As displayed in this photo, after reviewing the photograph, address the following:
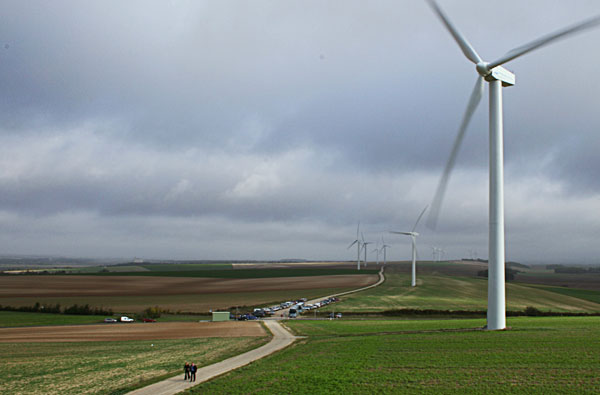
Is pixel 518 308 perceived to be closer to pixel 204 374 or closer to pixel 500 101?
pixel 500 101

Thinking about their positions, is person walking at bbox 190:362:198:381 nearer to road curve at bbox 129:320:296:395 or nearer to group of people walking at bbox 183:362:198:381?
group of people walking at bbox 183:362:198:381

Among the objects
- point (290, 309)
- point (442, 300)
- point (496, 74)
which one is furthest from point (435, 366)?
point (442, 300)

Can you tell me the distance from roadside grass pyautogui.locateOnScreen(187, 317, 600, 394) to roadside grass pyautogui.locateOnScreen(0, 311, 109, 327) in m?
45.4

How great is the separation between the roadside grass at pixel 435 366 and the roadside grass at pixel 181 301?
47.6 m

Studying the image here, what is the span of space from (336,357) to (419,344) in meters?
7.73

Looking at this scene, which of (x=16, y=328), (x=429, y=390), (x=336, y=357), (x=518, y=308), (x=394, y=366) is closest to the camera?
(x=429, y=390)

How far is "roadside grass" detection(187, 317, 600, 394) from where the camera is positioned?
23.0m

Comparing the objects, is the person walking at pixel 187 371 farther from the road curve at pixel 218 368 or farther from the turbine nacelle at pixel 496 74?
the turbine nacelle at pixel 496 74

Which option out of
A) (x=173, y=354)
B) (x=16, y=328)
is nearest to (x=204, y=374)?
(x=173, y=354)

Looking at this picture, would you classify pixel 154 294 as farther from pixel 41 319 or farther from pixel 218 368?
pixel 218 368

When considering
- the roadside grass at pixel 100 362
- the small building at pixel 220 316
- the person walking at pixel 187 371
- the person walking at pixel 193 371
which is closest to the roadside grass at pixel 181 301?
the small building at pixel 220 316

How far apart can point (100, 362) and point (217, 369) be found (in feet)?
34.8

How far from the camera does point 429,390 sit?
Result: 22.5 metres

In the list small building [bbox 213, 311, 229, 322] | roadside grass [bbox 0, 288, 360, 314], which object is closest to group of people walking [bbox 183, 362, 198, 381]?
small building [bbox 213, 311, 229, 322]
